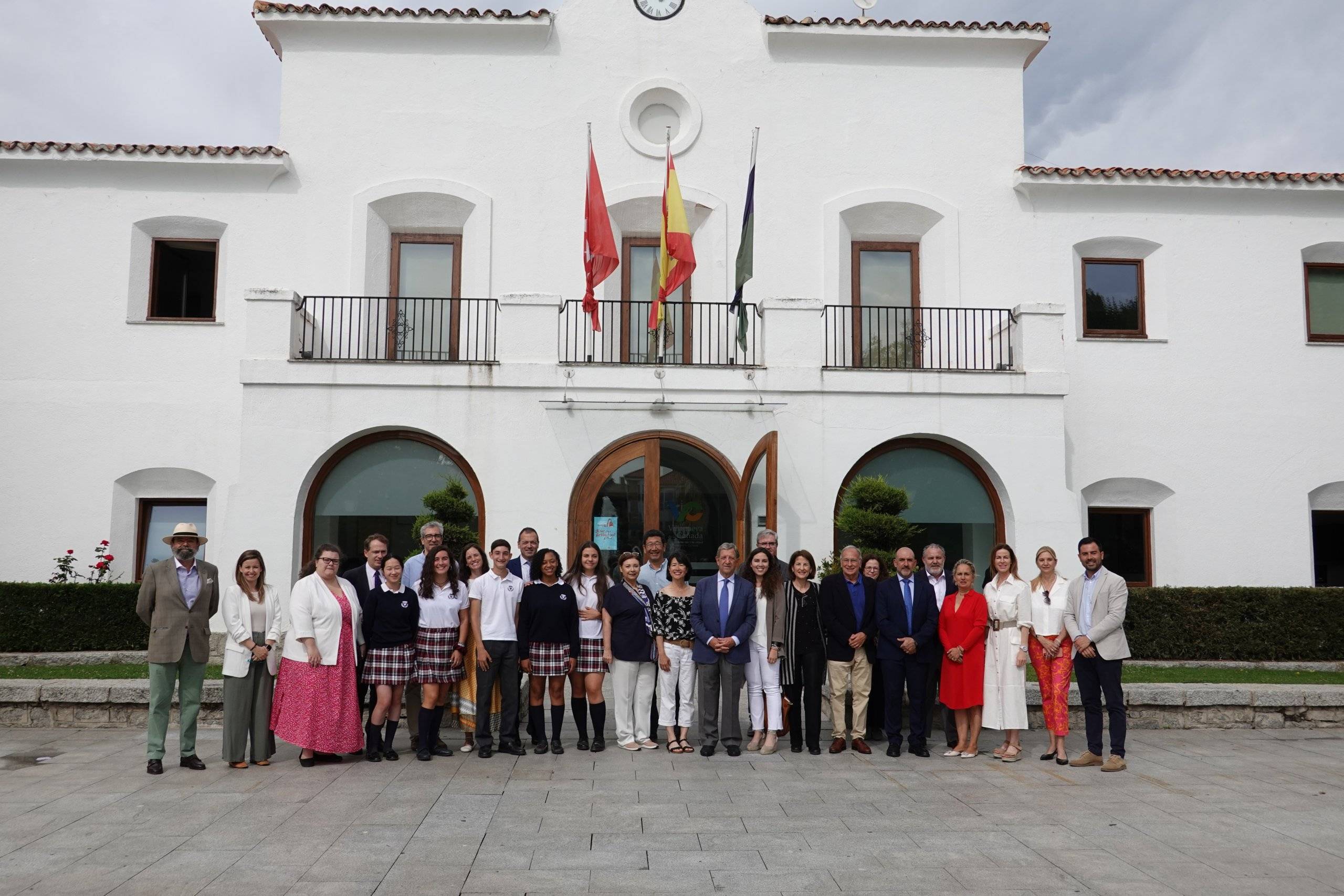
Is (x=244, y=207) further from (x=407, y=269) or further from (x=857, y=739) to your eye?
(x=857, y=739)

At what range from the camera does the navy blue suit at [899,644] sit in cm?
895

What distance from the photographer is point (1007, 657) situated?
873 cm

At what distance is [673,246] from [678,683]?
578 centimetres

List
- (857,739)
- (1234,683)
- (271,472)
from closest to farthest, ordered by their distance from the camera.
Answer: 1. (857,739)
2. (1234,683)
3. (271,472)

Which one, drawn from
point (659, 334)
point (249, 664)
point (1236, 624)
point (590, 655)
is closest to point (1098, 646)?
point (590, 655)

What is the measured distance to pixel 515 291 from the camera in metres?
14.5

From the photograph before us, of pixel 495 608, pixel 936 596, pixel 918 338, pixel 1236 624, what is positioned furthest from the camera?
pixel 918 338

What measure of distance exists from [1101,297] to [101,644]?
14170 mm

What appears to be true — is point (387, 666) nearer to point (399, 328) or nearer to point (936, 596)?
point (936, 596)

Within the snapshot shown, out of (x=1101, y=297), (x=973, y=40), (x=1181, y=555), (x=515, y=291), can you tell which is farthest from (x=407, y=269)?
(x=1181, y=555)

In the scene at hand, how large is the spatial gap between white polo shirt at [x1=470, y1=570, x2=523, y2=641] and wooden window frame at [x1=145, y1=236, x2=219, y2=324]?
25.8 ft

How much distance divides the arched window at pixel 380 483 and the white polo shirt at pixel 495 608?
4.79m

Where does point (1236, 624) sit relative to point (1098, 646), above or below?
below

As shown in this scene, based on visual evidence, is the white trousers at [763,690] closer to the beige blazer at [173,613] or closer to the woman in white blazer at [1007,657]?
the woman in white blazer at [1007,657]
